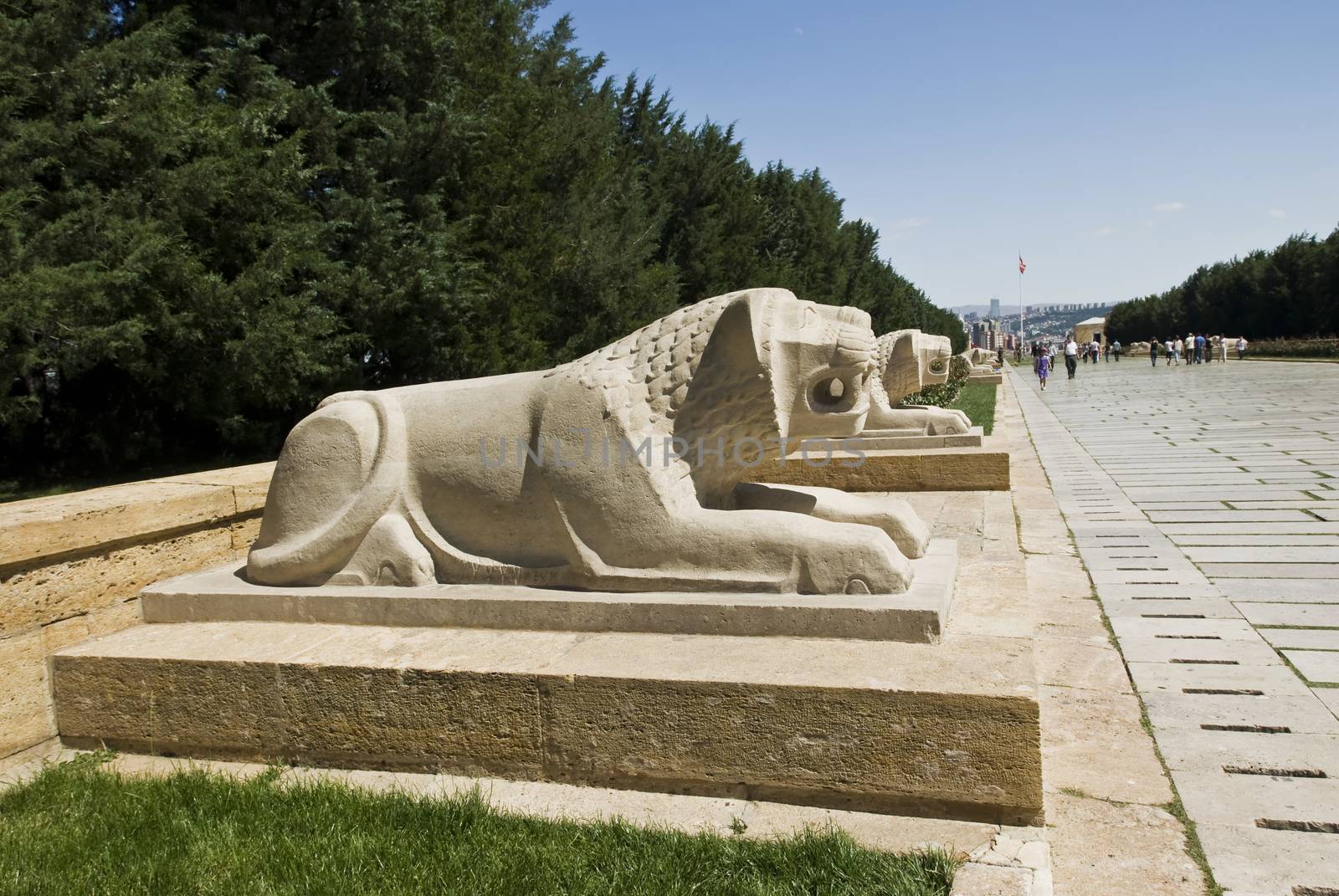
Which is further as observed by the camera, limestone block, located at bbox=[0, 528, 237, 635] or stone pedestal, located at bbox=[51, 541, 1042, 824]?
limestone block, located at bbox=[0, 528, 237, 635]

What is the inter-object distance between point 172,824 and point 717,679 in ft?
5.22

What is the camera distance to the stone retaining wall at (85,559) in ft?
11.0

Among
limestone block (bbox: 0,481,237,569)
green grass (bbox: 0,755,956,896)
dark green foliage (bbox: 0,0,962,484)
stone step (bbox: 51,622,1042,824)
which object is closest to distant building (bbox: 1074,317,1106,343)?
dark green foliage (bbox: 0,0,962,484)

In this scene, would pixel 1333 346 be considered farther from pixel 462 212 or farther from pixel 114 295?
pixel 114 295

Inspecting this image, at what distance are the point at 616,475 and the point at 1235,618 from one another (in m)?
2.96

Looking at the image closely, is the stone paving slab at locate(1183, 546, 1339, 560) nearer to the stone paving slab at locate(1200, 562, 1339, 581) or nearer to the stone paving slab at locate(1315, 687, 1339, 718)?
the stone paving slab at locate(1200, 562, 1339, 581)

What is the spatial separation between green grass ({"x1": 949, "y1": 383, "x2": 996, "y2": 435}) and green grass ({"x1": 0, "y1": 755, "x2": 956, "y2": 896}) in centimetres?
1004

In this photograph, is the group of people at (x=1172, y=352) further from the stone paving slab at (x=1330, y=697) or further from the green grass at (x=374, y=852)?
the green grass at (x=374, y=852)

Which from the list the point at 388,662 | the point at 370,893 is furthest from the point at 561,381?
the point at 370,893

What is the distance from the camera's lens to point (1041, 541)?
5.84 metres

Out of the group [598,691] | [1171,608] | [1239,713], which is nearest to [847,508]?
[598,691]

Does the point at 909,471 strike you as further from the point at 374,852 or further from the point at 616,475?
the point at 374,852

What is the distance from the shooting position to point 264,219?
32.4 ft

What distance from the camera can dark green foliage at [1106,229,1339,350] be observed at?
47.3 metres
